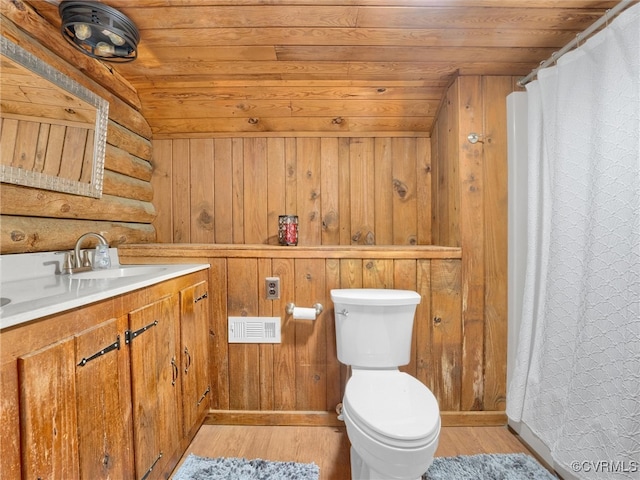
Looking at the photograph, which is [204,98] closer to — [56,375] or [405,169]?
[405,169]

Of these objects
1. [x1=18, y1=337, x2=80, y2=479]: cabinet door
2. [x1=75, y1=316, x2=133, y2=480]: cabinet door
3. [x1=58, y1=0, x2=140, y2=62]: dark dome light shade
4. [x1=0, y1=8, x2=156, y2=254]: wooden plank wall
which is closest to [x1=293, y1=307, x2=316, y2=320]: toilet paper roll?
[x1=75, y1=316, x2=133, y2=480]: cabinet door

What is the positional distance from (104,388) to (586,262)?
171 centimetres

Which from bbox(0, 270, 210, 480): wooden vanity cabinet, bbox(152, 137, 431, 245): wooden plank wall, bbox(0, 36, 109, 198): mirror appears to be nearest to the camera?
bbox(0, 270, 210, 480): wooden vanity cabinet

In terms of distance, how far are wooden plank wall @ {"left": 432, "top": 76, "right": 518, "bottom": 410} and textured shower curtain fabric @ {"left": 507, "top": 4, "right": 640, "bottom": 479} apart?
7.7 inches

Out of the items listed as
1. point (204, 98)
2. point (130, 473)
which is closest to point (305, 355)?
point (130, 473)

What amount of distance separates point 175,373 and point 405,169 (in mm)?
1751

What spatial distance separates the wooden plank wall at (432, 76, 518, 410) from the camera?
1619 millimetres

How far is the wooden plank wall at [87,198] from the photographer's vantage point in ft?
3.71

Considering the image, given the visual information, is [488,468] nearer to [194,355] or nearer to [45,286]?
[194,355]

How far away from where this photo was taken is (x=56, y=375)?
2.39 ft

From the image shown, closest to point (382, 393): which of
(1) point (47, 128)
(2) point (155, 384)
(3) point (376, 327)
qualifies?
(3) point (376, 327)

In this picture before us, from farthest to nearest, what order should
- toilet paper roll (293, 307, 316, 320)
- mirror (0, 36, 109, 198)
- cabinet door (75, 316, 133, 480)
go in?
toilet paper roll (293, 307, 316, 320) < mirror (0, 36, 109, 198) < cabinet door (75, 316, 133, 480)

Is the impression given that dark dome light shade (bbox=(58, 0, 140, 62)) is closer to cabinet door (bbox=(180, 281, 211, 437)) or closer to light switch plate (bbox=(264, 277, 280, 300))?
cabinet door (bbox=(180, 281, 211, 437))

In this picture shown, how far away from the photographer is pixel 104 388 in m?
0.88
